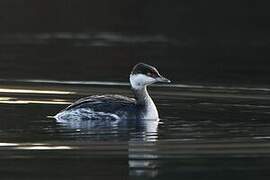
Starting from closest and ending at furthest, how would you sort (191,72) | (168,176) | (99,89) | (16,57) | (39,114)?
(168,176), (39,114), (99,89), (191,72), (16,57)

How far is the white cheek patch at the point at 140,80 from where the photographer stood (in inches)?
893

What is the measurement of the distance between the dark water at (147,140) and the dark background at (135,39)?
4099 mm

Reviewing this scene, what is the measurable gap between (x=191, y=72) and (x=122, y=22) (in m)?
22.0

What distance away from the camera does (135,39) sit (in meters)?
43.2

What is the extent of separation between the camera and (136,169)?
53.4 ft

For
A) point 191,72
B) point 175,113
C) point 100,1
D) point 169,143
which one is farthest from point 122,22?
point 169,143

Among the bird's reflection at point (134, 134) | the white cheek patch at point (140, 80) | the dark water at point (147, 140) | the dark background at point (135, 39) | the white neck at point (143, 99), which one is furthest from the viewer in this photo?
the dark background at point (135, 39)

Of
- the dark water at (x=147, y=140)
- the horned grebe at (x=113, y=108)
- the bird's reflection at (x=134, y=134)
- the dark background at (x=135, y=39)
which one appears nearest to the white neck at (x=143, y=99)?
the horned grebe at (x=113, y=108)

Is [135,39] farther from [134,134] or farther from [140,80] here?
[134,134]

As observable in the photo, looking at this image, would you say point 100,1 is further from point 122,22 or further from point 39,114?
point 39,114

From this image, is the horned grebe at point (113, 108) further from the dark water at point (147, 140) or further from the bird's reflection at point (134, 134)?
the dark water at point (147, 140)

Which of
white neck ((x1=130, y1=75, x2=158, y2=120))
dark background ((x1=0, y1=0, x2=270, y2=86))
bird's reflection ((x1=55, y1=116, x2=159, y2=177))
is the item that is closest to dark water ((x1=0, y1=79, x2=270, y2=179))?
bird's reflection ((x1=55, y1=116, x2=159, y2=177))

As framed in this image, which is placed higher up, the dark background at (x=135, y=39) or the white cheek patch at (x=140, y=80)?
the dark background at (x=135, y=39)

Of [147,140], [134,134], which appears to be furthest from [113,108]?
[147,140]
